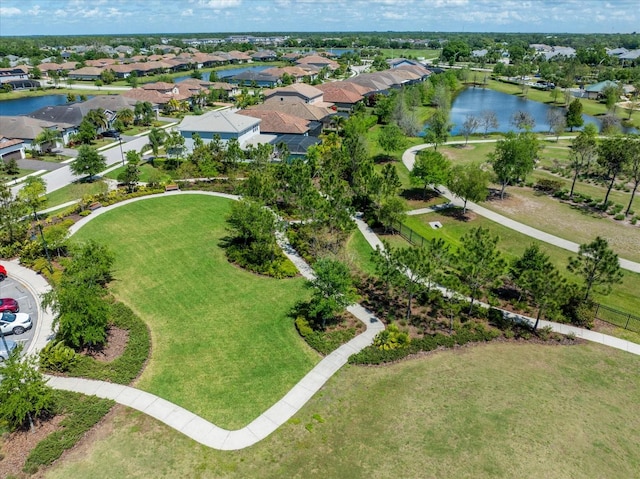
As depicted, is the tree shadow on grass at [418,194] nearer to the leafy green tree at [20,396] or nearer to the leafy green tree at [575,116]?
the leafy green tree at [20,396]

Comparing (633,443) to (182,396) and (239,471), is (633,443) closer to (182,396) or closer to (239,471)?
(239,471)

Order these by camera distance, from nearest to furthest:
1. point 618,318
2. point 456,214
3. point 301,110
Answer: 1. point 618,318
2. point 456,214
3. point 301,110

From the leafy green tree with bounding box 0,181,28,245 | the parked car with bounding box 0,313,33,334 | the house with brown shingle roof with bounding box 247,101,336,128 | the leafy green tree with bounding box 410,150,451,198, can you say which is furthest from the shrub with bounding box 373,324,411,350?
the house with brown shingle roof with bounding box 247,101,336,128

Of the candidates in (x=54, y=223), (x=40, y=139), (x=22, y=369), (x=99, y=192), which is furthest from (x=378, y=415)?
(x=40, y=139)

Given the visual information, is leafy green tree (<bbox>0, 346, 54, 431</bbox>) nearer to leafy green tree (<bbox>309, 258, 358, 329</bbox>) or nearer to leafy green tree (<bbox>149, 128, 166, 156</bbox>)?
leafy green tree (<bbox>309, 258, 358, 329</bbox>)

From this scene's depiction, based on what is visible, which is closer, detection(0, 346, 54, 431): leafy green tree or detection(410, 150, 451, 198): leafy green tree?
detection(0, 346, 54, 431): leafy green tree

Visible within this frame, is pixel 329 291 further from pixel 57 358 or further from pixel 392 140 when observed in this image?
pixel 392 140

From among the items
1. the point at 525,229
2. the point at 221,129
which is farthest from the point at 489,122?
the point at 221,129
